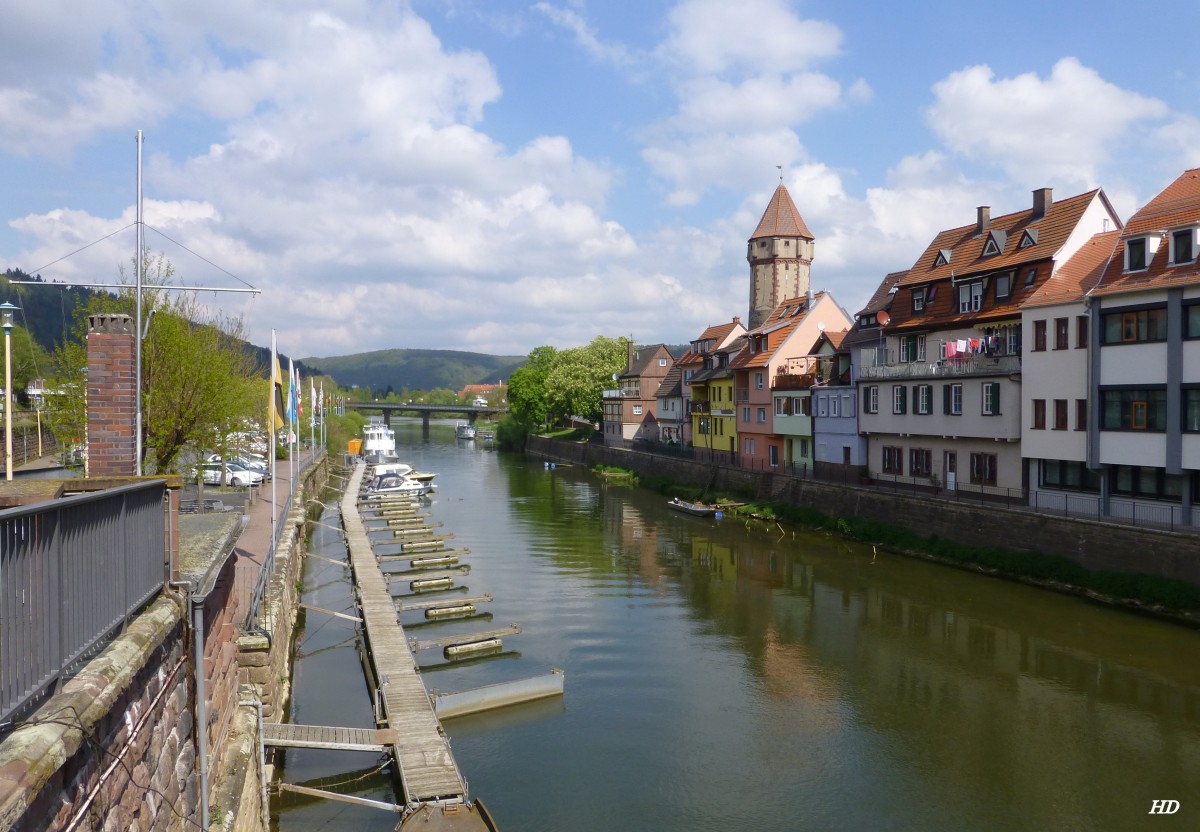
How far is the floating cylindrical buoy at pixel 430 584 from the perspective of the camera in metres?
29.7

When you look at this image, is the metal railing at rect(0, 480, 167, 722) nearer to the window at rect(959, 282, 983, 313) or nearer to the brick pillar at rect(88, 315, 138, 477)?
the brick pillar at rect(88, 315, 138, 477)

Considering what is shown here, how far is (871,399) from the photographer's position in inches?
1650

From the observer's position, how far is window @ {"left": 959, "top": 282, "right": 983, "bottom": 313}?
3670 cm

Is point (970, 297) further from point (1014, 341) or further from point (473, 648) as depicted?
point (473, 648)

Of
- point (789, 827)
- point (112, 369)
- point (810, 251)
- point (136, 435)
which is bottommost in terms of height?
point (789, 827)

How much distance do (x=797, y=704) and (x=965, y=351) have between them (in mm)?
20654

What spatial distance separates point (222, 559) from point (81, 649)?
4.00 metres

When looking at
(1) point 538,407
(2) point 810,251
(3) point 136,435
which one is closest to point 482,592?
(3) point 136,435

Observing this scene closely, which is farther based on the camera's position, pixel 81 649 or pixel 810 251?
pixel 810 251

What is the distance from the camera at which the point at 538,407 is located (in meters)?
97.9

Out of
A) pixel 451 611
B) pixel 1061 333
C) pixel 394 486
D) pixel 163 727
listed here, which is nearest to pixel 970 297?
pixel 1061 333

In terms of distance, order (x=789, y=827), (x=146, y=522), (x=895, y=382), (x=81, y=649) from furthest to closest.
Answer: (x=895, y=382) → (x=789, y=827) → (x=146, y=522) → (x=81, y=649)

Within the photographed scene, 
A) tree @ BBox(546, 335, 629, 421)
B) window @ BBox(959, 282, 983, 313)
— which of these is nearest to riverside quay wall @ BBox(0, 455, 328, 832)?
window @ BBox(959, 282, 983, 313)

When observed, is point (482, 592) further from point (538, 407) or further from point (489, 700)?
point (538, 407)
